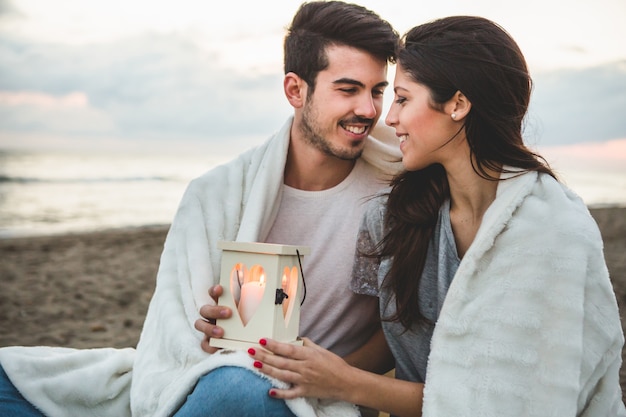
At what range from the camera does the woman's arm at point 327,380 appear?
2092mm

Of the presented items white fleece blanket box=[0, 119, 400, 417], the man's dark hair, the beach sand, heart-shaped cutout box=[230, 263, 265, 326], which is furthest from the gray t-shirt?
the beach sand

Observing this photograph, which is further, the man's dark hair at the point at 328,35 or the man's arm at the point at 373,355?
the man's dark hair at the point at 328,35

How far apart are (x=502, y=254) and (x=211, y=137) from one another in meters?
30.3

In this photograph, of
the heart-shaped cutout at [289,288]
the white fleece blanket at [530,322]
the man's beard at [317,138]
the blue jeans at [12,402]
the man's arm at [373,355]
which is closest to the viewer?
the white fleece blanket at [530,322]

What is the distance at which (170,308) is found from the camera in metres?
2.55

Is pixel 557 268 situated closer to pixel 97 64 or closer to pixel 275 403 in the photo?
pixel 275 403

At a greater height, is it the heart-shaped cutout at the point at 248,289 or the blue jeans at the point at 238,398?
the heart-shaped cutout at the point at 248,289

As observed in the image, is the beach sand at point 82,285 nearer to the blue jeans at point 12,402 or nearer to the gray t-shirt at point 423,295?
the gray t-shirt at point 423,295

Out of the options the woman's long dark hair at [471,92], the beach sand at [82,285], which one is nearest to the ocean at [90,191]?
the woman's long dark hair at [471,92]

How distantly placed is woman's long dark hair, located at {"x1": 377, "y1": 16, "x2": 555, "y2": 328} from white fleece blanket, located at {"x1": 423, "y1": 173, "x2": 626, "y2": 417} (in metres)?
0.20

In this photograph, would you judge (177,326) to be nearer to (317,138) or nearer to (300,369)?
(300,369)

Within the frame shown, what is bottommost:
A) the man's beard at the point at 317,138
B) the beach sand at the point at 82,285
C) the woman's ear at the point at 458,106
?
the beach sand at the point at 82,285

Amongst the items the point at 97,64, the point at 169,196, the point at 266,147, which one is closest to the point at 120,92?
the point at 97,64

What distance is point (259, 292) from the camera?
2.15 metres
